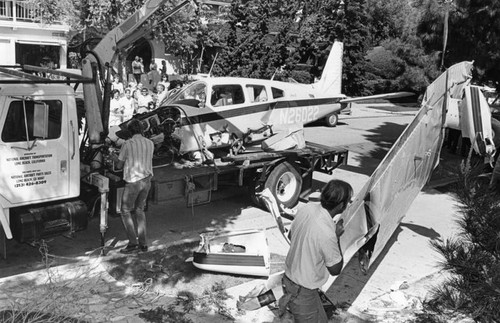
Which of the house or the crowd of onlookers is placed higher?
the house

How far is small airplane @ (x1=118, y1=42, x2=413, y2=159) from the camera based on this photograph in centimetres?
988

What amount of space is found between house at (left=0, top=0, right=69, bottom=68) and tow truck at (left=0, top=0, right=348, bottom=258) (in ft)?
63.5

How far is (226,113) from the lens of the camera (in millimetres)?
10906

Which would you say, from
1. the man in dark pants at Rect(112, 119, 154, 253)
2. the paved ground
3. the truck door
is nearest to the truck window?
the truck door

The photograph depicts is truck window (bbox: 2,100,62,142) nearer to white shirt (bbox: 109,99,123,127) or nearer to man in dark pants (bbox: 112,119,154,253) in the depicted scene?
man in dark pants (bbox: 112,119,154,253)

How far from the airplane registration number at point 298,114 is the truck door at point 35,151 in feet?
22.5

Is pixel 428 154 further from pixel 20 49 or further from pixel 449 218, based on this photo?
pixel 20 49

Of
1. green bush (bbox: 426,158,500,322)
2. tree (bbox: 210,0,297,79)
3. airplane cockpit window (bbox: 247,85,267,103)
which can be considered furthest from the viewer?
tree (bbox: 210,0,297,79)

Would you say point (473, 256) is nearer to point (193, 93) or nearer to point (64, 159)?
point (64, 159)

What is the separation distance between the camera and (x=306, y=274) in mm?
4180

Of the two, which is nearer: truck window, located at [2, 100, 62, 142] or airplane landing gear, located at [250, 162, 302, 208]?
truck window, located at [2, 100, 62, 142]

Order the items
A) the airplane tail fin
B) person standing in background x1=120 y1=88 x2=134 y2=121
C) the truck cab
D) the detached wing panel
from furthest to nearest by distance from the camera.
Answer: the airplane tail fin, person standing in background x1=120 y1=88 x2=134 y2=121, the truck cab, the detached wing panel

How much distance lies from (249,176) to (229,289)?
3.37 meters

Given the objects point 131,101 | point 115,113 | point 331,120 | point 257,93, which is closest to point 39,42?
point 131,101
